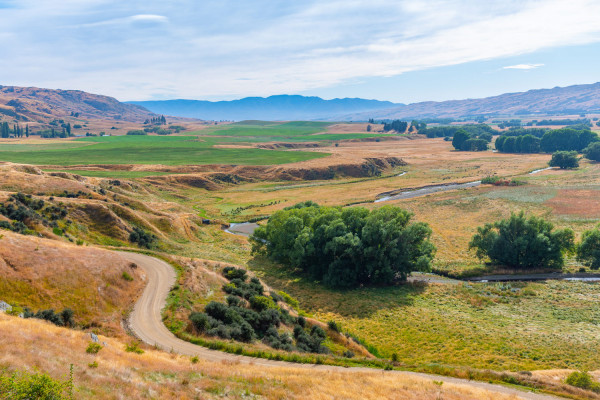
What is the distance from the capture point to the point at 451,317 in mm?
52250

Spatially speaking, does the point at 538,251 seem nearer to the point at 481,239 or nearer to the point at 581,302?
the point at 481,239

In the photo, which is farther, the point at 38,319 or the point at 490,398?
the point at 38,319

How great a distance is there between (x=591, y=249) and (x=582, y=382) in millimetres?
49187

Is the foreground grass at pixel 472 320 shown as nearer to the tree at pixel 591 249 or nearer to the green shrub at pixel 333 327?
the green shrub at pixel 333 327

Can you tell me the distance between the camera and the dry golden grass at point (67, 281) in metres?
33.5

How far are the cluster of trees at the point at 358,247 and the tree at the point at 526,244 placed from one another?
534 inches

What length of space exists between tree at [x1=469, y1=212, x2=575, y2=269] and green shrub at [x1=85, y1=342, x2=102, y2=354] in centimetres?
6863

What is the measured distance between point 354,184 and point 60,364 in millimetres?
155717

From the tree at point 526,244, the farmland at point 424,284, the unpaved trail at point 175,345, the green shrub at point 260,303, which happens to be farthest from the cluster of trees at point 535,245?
the green shrub at point 260,303

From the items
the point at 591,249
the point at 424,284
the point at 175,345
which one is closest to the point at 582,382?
the point at 175,345

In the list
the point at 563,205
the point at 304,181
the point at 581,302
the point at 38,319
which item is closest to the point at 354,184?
the point at 304,181

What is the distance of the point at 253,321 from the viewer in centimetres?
3994

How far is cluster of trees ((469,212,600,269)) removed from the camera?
226 feet

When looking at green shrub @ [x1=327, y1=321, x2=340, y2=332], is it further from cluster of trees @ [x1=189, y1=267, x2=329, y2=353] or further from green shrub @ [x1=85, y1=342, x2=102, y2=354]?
green shrub @ [x1=85, y1=342, x2=102, y2=354]
